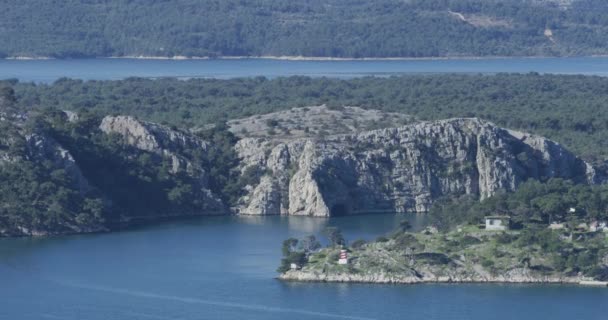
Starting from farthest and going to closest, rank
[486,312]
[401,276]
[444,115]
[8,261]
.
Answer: [444,115], [8,261], [401,276], [486,312]

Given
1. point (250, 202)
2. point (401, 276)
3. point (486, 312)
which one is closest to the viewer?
point (486, 312)

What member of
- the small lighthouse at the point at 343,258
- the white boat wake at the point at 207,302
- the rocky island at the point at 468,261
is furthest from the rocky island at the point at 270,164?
the small lighthouse at the point at 343,258

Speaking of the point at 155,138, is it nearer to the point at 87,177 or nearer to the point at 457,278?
the point at 87,177

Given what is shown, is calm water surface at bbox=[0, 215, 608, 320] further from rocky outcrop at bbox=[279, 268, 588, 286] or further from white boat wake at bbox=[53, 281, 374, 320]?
rocky outcrop at bbox=[279, 268, 588, 286]

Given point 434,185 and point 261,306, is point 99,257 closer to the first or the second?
point 261,306

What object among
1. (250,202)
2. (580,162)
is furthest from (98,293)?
(580,162)

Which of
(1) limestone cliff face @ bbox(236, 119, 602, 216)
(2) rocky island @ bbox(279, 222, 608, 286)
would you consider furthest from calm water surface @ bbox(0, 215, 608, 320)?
(1) limestone cliff face @ bbox(236, 119, 602, 216)

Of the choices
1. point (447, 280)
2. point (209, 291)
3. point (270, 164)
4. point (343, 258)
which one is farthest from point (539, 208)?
point (270, 164)
